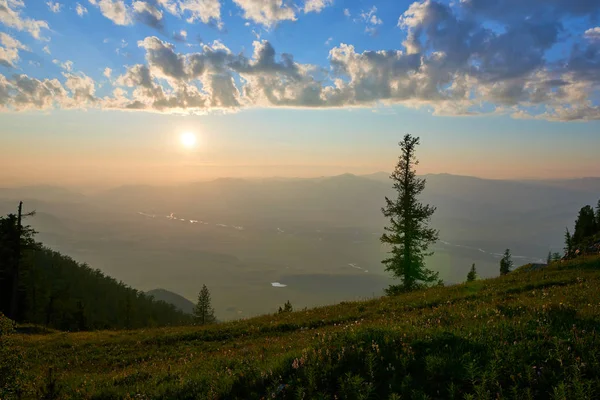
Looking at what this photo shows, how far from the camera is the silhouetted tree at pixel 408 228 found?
111 ft

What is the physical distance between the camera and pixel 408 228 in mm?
34000

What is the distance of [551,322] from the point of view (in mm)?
7562

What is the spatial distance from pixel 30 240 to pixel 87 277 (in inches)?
4869

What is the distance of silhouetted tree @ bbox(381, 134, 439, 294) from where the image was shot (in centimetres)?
3397

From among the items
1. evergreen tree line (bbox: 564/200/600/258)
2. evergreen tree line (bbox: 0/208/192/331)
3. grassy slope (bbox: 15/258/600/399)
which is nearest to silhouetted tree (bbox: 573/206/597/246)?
evergreen tree line (bbox: 564/200/600/258)

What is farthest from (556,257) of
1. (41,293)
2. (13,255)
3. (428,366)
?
(41,293)

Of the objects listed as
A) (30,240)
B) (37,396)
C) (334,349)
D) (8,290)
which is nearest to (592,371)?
(334,349)

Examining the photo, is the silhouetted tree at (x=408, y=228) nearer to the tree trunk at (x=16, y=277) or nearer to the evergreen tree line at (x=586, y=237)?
the evergreen tree line at (x=586, y=237)

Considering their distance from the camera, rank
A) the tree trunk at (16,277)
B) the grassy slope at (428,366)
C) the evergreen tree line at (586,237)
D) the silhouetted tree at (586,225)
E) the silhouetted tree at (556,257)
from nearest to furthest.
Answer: the grassy slope at (428,366) → the evergreen tree line at (586,237) → the silhouetted tree at (556,257) → the tree trunk at (16,277) → the silhouetted tree at (586,225)

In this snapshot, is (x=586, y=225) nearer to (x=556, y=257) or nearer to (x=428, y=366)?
(x=556, y=257)

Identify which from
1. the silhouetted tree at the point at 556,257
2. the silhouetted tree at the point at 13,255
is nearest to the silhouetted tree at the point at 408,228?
the silhouetted tree at the point at 556,257

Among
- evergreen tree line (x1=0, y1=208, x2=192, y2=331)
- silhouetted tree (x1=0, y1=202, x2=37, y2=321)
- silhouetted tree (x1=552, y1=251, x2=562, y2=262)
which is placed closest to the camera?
silhouetted tree (x1=552, y1=251, x2=562, y2=262)

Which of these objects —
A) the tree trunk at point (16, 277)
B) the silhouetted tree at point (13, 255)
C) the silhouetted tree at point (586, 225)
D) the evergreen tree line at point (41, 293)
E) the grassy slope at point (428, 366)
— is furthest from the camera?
the silhouetted tree at point (586, 225)

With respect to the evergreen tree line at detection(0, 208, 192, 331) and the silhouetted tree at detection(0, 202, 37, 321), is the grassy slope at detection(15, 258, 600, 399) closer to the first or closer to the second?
the evergreen tree line at detection(0, 208, 192, 331)
